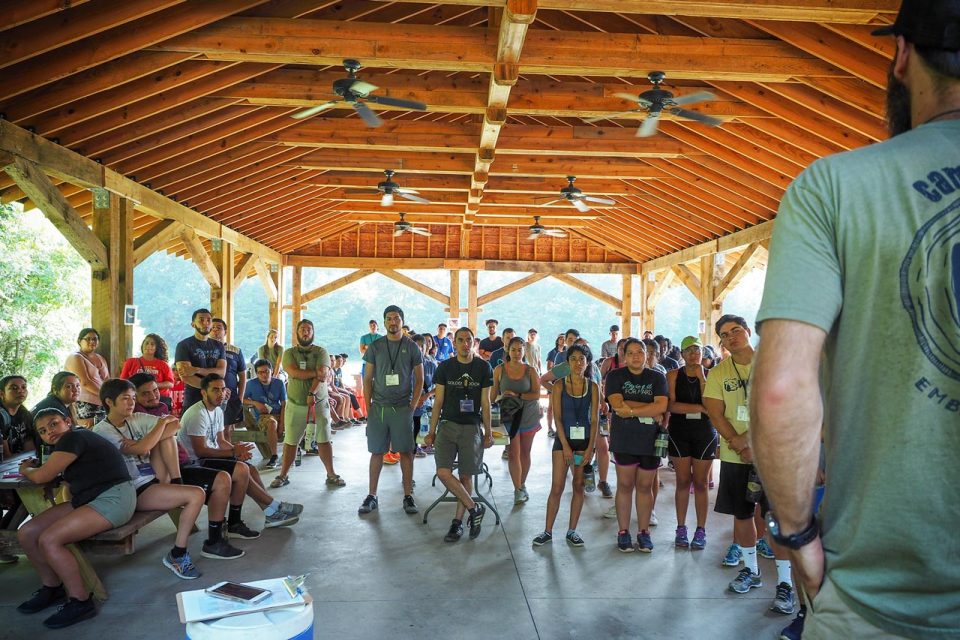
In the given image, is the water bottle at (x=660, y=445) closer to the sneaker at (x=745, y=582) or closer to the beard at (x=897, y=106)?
the sneaker at (x=745, y=582)

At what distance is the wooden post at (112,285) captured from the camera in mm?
7344

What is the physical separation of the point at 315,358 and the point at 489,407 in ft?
7.90

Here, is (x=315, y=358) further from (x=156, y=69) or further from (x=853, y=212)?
(x=853, y=212)

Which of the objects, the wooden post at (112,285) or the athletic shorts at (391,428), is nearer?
the athletic shorts at (391,428)

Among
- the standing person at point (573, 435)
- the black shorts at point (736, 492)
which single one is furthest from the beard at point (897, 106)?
the standing person at point (573, 435)

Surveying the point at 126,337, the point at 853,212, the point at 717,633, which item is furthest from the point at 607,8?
the point at 126,337

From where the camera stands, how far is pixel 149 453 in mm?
4445

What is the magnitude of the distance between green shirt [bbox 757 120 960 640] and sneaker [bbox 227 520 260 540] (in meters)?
4.81

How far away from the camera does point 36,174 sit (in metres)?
6.08

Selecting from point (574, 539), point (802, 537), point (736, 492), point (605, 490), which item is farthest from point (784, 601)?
point (802, 537)

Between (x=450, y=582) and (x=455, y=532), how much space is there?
2.91 feet

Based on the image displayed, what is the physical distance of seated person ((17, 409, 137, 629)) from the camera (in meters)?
3.61

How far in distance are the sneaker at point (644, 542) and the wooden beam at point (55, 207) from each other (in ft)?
19.7

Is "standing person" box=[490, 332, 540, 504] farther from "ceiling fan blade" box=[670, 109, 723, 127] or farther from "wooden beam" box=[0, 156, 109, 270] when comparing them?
"wooden beam" box=[0, 156, 109, 270]
